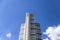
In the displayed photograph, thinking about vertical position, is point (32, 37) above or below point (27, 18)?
below

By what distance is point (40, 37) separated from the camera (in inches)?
3652

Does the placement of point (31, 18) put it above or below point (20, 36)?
above

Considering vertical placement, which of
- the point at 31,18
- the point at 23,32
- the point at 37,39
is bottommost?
the point at 37,39

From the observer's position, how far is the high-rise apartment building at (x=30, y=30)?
89.2 m

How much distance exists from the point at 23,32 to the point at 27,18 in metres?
9.55

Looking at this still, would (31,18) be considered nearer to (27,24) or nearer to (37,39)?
(27,24)

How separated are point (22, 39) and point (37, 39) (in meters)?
10.7

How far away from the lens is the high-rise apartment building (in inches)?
3511

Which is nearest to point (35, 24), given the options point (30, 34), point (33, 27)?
point (33, 27)

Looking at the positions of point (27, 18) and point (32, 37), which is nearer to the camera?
point (32, 37)

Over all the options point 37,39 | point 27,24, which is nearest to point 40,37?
point 37,39

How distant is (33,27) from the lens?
3652 inches

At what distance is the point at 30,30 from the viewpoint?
90688 mm

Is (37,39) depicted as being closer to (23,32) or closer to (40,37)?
(40,37)
